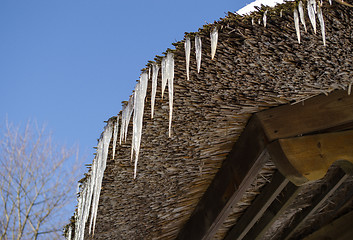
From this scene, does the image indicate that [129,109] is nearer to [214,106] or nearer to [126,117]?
[126,117]

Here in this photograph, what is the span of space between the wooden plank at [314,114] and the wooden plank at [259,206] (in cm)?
33

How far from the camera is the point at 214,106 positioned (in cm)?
184

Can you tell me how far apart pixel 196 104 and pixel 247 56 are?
15.1 inches

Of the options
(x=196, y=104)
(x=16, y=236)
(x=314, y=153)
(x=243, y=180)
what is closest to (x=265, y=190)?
(x=243, y=180)

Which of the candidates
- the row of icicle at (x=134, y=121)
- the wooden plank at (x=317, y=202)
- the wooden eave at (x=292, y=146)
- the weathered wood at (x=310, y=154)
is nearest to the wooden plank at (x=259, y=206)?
the wooden eave at (x=292, y=146)

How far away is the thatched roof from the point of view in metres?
1.50

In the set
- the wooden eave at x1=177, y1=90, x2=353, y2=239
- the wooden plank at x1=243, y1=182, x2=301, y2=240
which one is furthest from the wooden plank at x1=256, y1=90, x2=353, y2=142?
the wooden plank at x1=243, y1=182, x2=301, y2=240

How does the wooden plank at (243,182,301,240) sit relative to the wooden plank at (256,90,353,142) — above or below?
below

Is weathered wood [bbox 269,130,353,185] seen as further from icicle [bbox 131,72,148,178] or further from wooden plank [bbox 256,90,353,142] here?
icicle [bbox 131,72,148,178]

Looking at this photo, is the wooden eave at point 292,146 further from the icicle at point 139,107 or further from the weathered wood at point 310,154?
the icicle at point 139,107

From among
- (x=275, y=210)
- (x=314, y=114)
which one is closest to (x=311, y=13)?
(x=314, y=114)

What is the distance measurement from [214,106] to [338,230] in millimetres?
1849

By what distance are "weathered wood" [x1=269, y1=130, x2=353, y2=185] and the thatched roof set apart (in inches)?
9.1

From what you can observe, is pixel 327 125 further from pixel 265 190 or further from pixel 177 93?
pixel 177 93
